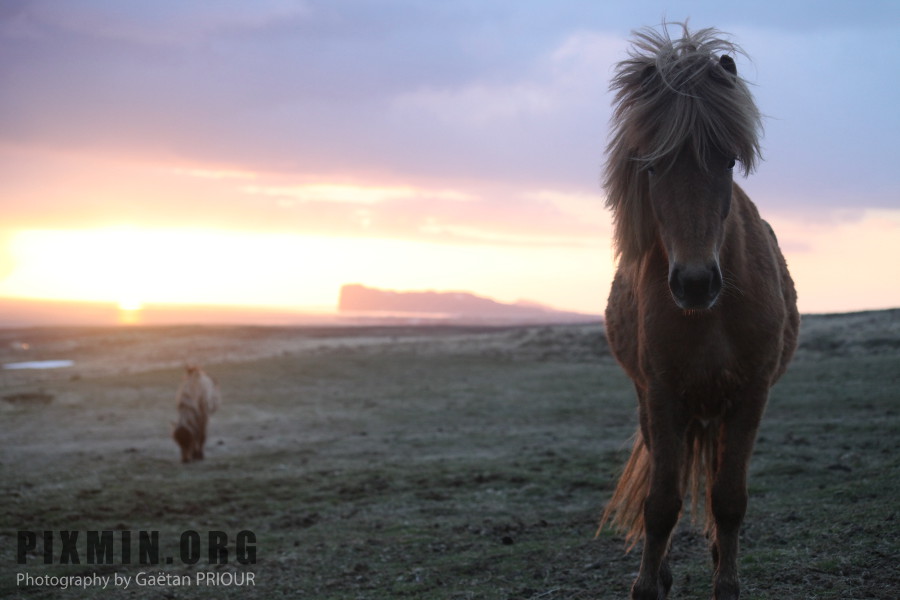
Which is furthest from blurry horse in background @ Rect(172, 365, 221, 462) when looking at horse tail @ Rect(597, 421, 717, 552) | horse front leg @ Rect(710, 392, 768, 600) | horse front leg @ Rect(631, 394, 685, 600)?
horse front leg @ Rect(710, 392, 768, 600)

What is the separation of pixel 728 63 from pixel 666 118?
18.7 inches

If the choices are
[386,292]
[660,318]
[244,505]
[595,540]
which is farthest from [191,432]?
[386,292]

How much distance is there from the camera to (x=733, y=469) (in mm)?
3199

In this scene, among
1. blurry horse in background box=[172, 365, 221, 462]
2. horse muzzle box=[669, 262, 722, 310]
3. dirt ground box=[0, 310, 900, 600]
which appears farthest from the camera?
blurry horse in background box=[172, 365, 221, 462]

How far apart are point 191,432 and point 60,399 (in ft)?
26.2

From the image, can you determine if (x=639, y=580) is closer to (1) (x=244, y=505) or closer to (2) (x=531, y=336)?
(1) (x=244, y=505)

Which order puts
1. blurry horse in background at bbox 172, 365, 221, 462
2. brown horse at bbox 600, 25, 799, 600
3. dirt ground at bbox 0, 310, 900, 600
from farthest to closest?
blurry horse in background at bbox 172, 365, 221, 462, dirt ground at bbox 0, 310, 900, 600, brown horse at bbox 600, 25, 799, 600

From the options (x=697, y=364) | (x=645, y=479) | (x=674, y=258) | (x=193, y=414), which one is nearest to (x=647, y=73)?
(x=674, y=258)

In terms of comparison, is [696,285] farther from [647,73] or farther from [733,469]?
[647,73]

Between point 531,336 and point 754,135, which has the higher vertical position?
point 754,135

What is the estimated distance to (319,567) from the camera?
522 centimetres

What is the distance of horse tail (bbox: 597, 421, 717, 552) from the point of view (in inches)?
153

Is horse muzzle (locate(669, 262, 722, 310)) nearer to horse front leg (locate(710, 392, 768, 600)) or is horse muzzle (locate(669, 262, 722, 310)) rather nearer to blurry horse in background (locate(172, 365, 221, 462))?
horse front leg (locate(710, 392, 768, 600))

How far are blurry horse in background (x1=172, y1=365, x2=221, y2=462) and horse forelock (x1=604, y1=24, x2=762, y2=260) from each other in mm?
9282
